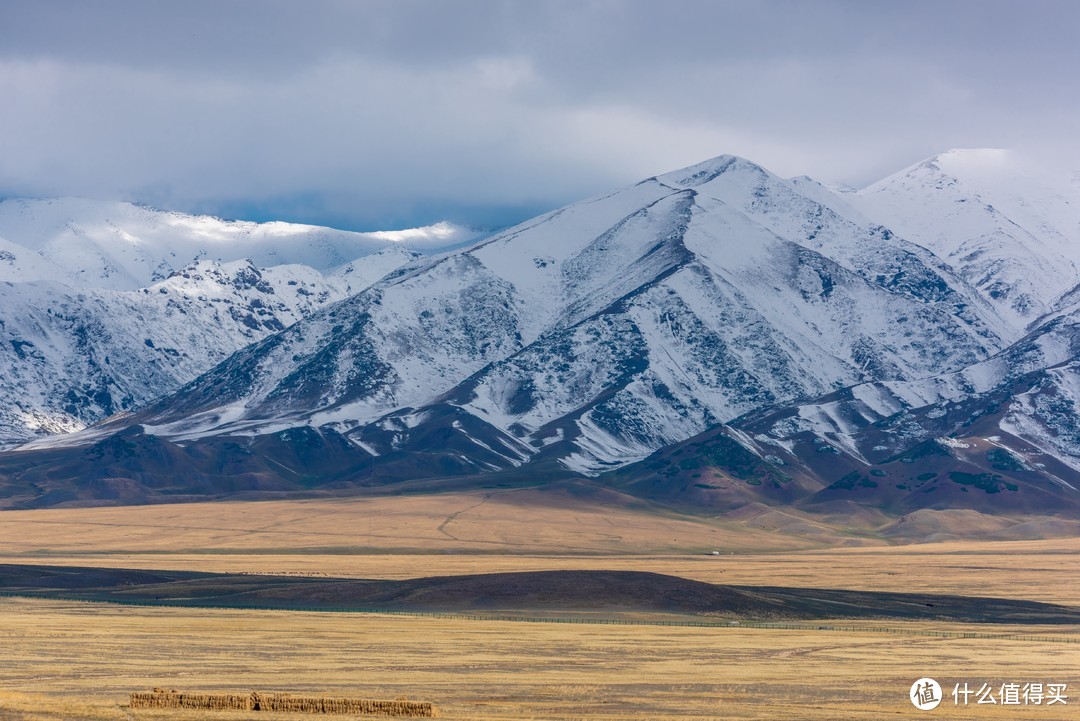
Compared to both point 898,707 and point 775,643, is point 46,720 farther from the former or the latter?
point 775,643

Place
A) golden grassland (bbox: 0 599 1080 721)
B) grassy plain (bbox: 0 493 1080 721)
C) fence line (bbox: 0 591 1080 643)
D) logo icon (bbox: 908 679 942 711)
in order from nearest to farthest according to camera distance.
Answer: grassy plain (bbox: 0 493 1080 721) < golden grassland (bbox: 0 599 1080 721) < logo icon (bbox: 908 679 942 711) < fence line (bbox: 0 591 1080 643)

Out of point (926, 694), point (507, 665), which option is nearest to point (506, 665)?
point (507, 665)

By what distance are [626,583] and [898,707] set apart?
99.2m

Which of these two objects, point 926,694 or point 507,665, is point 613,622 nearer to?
point 507,665

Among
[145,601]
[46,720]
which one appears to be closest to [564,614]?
[145,601]

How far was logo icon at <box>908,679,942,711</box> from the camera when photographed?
86.2 metres

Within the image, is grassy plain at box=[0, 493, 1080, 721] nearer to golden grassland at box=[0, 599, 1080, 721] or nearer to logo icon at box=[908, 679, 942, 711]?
golden grassland at box=[0, 599, 1080, 721]

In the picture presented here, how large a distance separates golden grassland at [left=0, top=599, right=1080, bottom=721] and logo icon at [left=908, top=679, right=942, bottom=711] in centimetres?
101

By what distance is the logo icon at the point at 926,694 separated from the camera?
86.2 meters

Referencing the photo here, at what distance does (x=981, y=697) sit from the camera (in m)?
91.6

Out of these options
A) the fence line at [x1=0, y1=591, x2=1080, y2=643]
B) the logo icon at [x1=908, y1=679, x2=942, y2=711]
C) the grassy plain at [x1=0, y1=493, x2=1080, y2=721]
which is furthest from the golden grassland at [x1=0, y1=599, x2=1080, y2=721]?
the fence line at [x1=0, y1=591, x2=1080, y2=643]

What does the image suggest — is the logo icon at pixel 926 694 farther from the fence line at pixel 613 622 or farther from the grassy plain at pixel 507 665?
the fence line at pixel 613 622

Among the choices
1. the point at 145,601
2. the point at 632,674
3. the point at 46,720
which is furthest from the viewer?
the point at 145,601

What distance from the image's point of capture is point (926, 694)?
90.9 metres
